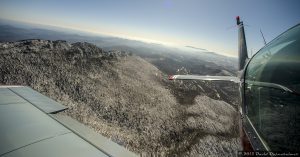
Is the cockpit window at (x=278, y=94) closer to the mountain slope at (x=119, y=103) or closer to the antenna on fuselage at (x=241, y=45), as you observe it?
the mountain slope at (x=119, y=103)

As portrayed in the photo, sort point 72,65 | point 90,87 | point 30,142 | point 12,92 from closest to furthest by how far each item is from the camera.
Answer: point 30,142, point 12,92, point 90,87, point 72,65

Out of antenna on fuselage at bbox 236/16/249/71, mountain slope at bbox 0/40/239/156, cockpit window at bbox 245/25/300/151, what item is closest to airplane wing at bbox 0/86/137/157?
cockpit window at bbox 245/25/300/151

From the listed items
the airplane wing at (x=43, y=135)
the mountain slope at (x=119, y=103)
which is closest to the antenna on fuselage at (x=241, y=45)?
the mountain slope at (x=119, y=103)

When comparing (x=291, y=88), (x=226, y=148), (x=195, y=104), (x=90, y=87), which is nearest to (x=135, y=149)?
(x=226, y=148)

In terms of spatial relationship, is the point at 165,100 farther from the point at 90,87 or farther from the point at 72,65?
the point at 72,65

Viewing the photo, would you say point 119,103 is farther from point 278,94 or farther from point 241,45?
point 278,94
